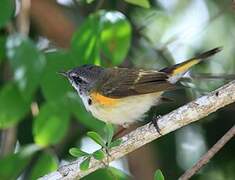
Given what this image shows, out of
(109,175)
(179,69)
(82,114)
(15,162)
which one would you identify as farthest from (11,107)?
(179,69)

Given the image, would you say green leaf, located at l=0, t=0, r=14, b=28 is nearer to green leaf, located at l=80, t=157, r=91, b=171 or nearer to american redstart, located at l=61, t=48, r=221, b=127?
american redstart, located at l=61, t=48, r=221, b=127

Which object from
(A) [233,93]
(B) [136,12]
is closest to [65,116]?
(A) [233,93]

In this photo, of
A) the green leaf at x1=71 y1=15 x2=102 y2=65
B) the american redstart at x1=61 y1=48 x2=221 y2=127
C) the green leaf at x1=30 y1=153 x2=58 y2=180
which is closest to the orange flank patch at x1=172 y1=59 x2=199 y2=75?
the american redstart at x1=61 y1=48 x2=221 y2=127

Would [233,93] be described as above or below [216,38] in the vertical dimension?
above

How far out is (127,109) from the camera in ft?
14.0

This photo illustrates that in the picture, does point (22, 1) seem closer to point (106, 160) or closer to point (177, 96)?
point (177, 96)

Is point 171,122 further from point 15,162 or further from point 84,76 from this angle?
point 84,76

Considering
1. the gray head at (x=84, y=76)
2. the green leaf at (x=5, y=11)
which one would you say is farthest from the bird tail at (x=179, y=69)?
the green leaf at (x=5, y=11)

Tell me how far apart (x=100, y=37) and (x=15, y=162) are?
92cm

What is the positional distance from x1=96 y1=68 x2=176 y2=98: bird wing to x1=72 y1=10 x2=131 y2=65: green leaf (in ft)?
0.77

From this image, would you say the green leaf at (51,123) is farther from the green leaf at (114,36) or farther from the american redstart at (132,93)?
the green leaf at (114,36)

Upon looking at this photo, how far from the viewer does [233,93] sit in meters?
3.40

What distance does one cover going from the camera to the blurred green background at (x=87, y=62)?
13.7ft

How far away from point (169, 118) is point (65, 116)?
923 millimetres
